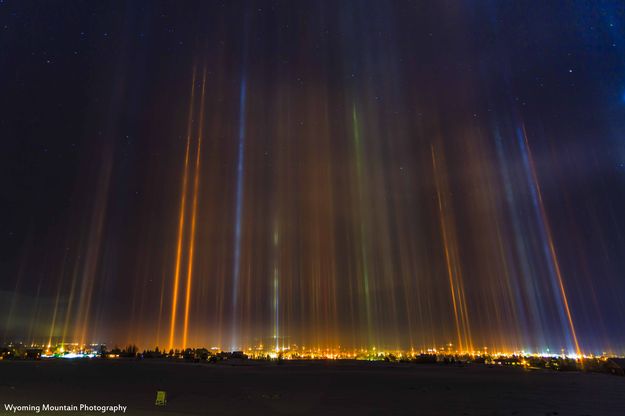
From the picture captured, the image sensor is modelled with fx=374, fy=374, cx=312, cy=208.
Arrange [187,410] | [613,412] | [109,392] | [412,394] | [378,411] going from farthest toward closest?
[412,394], [109,392], [613,412], [378,411], [187,410]

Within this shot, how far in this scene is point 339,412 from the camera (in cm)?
1958

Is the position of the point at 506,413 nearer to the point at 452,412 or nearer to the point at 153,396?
the point at 452,412

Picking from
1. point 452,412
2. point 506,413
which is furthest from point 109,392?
point 506,413

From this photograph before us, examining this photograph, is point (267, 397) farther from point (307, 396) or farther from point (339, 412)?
point (339, 412)

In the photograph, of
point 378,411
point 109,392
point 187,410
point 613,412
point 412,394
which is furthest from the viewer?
point 412,394

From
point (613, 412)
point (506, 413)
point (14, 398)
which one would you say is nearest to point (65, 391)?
point (14, 398)

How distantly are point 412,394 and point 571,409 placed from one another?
10177 mm

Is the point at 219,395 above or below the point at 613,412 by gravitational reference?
above

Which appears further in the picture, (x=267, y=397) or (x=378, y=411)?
(x=267, y=397)

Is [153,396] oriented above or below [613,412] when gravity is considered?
above

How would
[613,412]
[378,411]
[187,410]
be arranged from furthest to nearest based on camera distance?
[613,412] < [378,411] < [187,410]

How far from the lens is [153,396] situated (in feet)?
76.3

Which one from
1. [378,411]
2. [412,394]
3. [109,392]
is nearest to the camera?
[378,411]

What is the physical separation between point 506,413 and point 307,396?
40.9ft
